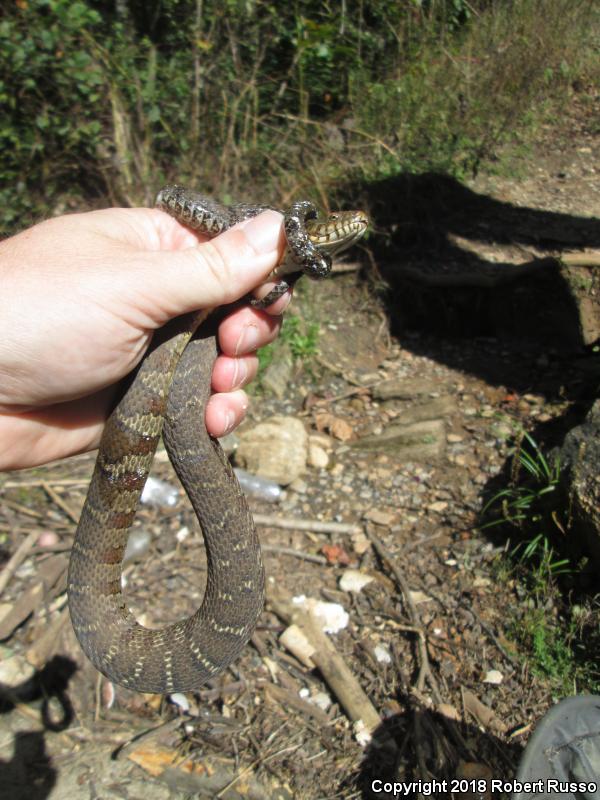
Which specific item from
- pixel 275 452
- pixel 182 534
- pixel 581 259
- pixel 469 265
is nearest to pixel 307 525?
pixel 275 452

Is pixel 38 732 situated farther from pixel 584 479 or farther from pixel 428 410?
pixel 428 410

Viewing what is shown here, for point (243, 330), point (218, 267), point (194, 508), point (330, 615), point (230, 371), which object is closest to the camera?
point (218, 267)

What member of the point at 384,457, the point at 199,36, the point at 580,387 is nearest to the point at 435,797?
the point at 384,457

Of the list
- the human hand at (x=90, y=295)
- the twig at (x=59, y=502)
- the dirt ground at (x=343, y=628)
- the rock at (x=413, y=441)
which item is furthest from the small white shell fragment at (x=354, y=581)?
the human hand at (x=90, y=295)

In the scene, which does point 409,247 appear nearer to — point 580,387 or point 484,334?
point 484,334

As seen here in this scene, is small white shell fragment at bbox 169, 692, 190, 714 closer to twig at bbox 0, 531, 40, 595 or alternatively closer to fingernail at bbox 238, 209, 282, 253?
twig at bbox 0, 531, 40, 595

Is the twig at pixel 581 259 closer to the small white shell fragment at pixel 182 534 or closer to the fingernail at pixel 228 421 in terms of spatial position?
the fingernail at pixel 228 421

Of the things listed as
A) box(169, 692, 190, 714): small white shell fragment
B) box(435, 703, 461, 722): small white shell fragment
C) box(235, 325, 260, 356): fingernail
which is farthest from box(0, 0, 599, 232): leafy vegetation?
box(435, 703, 461, 722): small white shell fragment
